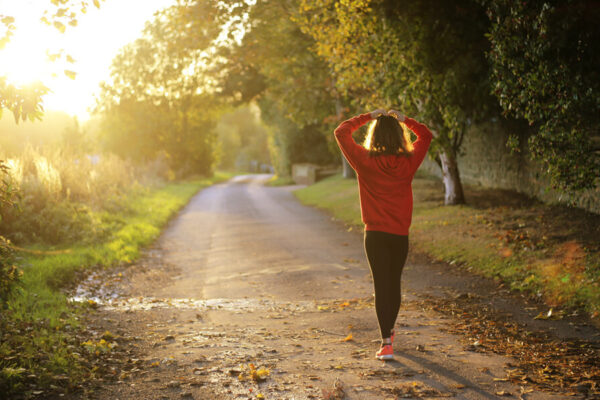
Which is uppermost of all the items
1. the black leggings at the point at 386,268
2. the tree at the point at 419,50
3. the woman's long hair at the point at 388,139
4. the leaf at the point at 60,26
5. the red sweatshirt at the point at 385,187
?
the tree at the point at 419,50

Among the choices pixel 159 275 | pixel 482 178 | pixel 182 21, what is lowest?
pixel 159 275

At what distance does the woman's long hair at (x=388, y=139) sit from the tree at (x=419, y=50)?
25.1 ft

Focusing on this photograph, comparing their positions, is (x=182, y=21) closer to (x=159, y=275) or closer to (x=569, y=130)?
(x=159, y=275)

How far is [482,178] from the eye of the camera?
1977 centimetres

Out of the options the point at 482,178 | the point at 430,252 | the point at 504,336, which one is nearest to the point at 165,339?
the point at 504,336

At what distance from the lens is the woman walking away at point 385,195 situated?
5.38m

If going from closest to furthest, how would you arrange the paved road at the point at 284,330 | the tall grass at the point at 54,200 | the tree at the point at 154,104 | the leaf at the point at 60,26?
the paved road at the point at 284,330 < the leaf at the point at 60,26 < the tall grass at the point at 54,200 < the tree at the point at 154,104

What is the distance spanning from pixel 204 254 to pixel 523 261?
6918 mm

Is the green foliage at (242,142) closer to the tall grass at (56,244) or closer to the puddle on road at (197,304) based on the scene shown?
the tall grass at (56,244)

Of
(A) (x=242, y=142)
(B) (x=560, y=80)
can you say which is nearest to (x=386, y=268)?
(B) (x=560, y=80)

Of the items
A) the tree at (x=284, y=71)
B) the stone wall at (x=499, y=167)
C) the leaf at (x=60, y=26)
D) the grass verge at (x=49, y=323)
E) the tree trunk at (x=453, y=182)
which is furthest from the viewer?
the tree at (x=284, y=71)

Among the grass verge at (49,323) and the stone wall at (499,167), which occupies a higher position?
the stone wall at (499,167)

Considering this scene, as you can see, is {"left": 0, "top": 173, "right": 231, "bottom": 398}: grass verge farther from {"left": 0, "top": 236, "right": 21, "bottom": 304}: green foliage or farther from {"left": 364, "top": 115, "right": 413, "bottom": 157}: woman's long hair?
{"left": 364, "top": 115, "right": 413, "bottom": 157}: woman's long hair

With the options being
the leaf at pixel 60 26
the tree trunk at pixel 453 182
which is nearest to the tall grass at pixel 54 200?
the leaf at pixel 60 26
